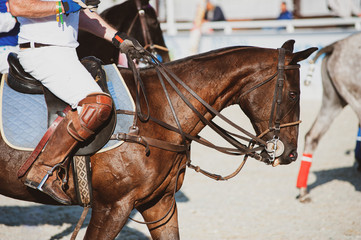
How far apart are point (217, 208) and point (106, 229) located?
321cm

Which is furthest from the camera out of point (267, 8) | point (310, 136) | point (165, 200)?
point (267, 8)

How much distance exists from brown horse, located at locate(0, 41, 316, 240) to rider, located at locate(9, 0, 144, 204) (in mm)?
231

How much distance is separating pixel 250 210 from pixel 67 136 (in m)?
3.72

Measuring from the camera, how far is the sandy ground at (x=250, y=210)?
17.9ft

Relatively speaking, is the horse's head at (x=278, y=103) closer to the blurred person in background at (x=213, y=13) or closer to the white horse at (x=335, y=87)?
the white horse at (x=335, y=87)

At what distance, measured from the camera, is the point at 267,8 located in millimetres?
19531

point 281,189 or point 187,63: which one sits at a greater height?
point 187,63

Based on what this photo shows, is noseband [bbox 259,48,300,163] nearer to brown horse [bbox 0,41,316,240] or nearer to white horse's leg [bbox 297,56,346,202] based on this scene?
brown horse [bbox 0,41,316,240]

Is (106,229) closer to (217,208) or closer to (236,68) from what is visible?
(236,68)

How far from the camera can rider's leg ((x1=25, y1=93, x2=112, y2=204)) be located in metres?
3.11

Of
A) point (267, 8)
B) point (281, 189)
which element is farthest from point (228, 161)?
point (267, 8)

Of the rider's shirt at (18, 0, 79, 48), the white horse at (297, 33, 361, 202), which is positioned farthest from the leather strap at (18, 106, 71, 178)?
the white horse at (297, 33, 361, 202)

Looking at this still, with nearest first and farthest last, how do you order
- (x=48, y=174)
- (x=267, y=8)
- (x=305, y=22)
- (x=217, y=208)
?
(x=48, y=174)
(x=217, y=208)
(x=305, y=22)
(x=267, y=8)

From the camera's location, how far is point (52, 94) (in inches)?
131
